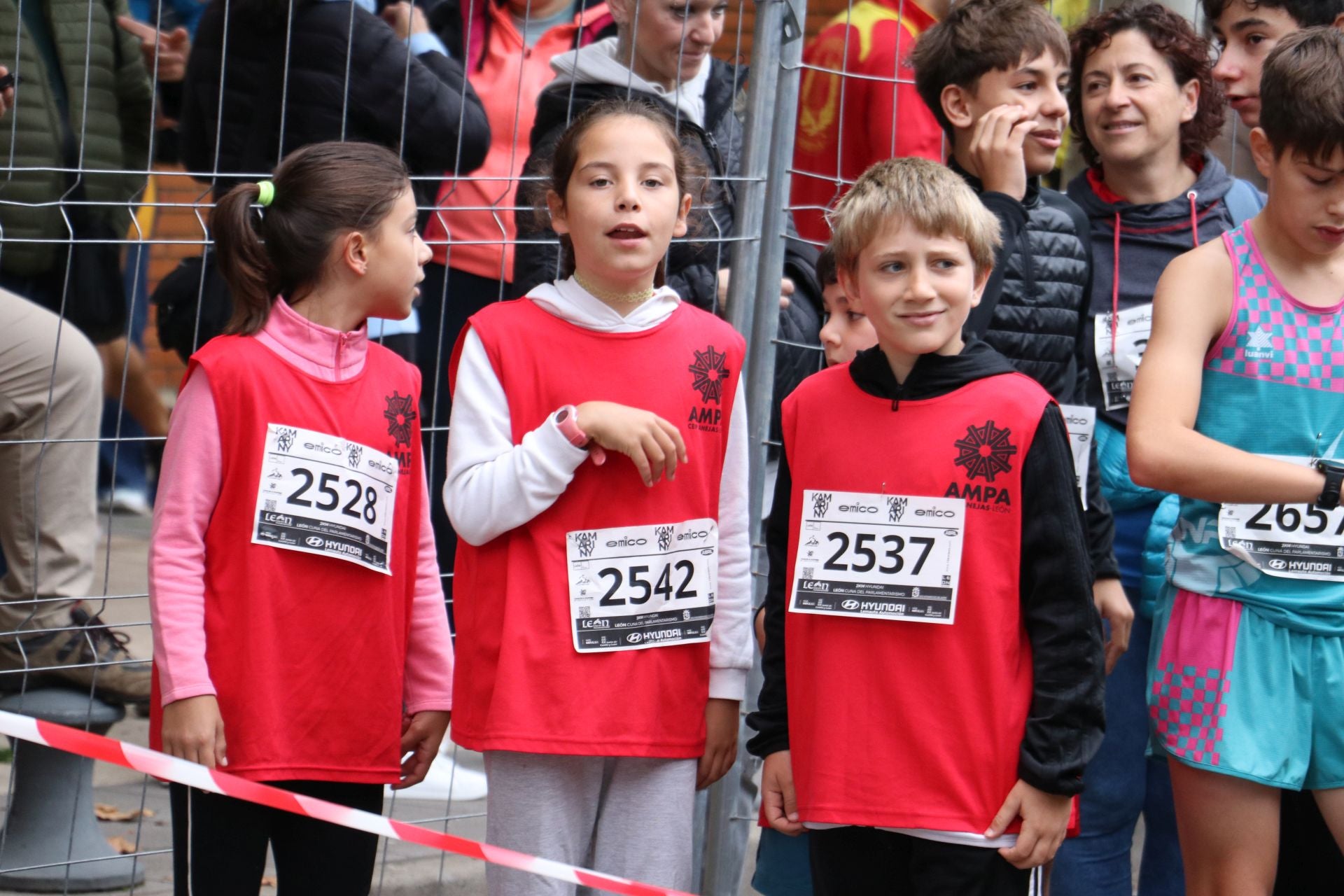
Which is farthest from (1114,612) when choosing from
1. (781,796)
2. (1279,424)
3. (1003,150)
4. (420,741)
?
(420,741)

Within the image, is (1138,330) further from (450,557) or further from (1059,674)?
(450,557)

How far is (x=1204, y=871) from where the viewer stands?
257 centimetres

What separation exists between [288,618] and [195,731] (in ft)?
0.73

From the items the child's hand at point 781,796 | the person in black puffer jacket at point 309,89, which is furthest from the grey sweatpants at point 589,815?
the person in black puffer jacket at point 309,89

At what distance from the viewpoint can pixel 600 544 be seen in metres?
2.55

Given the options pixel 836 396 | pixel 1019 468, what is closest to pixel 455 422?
pixel 836 396

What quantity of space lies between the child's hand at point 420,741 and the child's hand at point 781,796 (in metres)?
0.59

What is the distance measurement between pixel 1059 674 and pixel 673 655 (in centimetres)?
61

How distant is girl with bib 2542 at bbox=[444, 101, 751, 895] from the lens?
8.23ft

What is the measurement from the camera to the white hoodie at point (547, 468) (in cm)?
248

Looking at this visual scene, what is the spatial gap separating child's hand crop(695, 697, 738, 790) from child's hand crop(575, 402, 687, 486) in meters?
0.42

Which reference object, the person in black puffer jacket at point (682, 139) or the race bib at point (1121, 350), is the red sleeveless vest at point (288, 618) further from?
the race bib at point (1121, 350)

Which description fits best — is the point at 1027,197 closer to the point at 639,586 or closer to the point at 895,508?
the point at 895,508

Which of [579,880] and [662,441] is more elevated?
[662,441]
